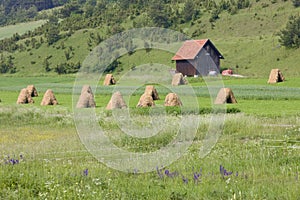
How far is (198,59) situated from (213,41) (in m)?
23.4

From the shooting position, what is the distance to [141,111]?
31.6 metres

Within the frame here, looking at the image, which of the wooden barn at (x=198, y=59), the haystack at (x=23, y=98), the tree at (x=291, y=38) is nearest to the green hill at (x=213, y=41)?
the tree at (x=291, y=38)

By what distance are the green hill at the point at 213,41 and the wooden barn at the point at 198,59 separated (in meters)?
5.11

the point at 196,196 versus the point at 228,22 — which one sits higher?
the point at 228,22

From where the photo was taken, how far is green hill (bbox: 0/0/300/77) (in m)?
84.4

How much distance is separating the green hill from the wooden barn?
201 inches

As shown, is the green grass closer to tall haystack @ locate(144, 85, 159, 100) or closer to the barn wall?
the barn wall

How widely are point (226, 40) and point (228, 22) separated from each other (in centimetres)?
1090

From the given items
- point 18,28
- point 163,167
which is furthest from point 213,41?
point 18,28

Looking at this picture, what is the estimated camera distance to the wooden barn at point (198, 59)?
265 feet

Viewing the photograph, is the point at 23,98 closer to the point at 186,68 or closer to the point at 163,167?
the point at 163,167

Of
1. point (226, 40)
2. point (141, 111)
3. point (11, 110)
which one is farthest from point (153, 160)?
point (226, 40)

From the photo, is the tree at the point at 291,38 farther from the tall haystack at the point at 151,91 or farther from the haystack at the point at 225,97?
the haystack at the point at 225,97

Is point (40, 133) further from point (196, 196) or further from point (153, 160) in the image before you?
point (196, 196)
